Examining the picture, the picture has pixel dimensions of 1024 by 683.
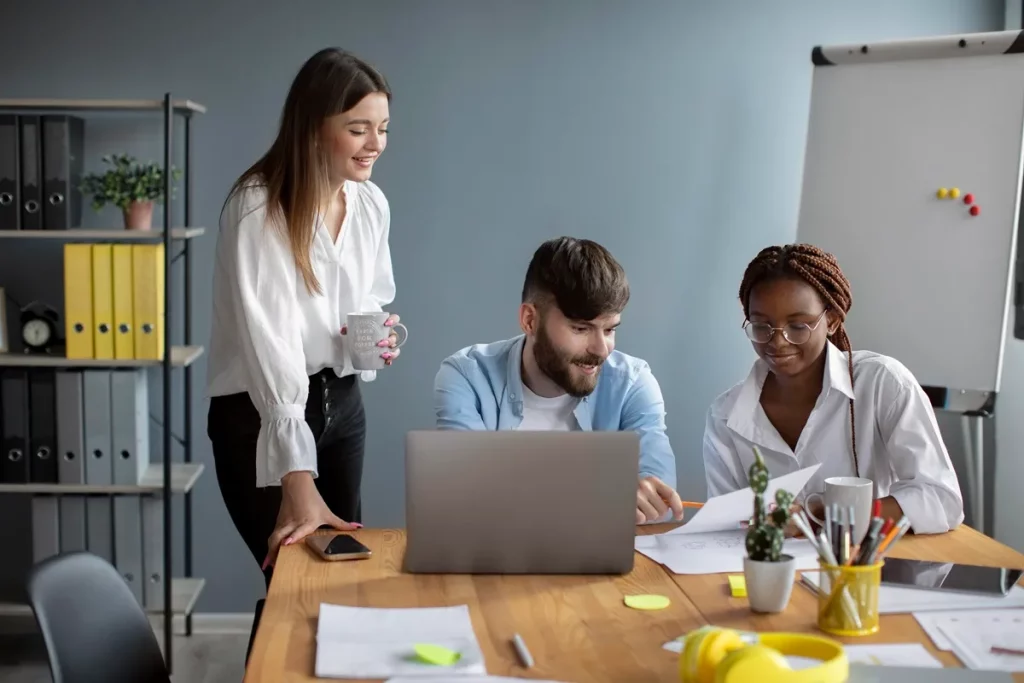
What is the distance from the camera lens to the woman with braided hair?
219cm

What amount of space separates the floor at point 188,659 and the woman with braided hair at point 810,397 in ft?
5.45

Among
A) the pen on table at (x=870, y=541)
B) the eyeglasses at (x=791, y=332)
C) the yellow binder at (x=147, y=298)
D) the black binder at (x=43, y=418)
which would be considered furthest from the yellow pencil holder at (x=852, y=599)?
the black binder at (x=43, y=418)

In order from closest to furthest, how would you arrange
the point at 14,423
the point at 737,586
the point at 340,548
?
the point at 737,586
the point at 340,548
the point at 14,423

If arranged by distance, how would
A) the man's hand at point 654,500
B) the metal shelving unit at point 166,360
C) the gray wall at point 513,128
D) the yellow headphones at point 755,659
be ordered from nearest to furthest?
the yellow headphones at point 755,659 → the man's hand at point 654,500 → the metal shelving unit at point 166,360 → the gray wall at point 513,128

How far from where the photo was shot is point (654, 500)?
2.00m

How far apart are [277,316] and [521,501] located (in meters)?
0.68

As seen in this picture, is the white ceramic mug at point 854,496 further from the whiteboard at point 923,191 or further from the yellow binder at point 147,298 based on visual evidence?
the yellow binder at point 147,298

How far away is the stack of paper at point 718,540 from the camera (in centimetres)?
179

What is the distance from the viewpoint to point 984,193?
9.85ft

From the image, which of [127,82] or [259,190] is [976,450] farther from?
[127,82]

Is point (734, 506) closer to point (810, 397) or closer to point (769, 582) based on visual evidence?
point (769, 582)

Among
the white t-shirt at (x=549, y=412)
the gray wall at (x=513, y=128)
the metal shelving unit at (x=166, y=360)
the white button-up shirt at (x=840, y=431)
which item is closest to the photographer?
the white button-up shirt at (x=840, y=431)

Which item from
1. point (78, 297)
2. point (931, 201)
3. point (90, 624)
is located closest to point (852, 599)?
point (90, 624)

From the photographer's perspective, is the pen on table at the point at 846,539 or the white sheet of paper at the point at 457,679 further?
the pen on table at the point at 846,539
